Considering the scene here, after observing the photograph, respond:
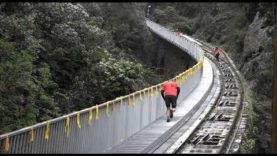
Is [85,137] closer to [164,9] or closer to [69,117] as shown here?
[69,117]

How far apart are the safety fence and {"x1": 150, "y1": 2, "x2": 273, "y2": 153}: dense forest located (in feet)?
12.1

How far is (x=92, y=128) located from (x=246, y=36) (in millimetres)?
39381

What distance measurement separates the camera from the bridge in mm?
10907

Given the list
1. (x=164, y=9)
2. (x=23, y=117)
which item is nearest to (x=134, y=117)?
(x=23, y=117)

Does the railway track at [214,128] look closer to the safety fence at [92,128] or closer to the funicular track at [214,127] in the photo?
the funicular track at [214,127]

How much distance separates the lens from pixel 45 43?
24.3 m

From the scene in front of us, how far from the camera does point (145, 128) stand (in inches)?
738

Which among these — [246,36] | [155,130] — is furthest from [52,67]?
[246,36]

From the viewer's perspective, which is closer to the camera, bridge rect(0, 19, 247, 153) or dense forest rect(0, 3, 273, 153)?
bridge rect(0, 19, 247, 153)

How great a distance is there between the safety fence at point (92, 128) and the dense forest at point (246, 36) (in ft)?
12.1

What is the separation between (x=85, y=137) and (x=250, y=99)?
16.5 m

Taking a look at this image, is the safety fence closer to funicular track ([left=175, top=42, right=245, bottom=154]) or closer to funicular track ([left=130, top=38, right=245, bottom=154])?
funicular track ([left=130, top=38, right=245, bottom=154])

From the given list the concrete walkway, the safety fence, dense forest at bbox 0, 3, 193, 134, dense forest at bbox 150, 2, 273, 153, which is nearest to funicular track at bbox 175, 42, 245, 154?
dense forest at bbox 150, 2, 273, 153

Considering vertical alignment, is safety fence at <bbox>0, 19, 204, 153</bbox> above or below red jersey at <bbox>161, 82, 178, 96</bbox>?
below
